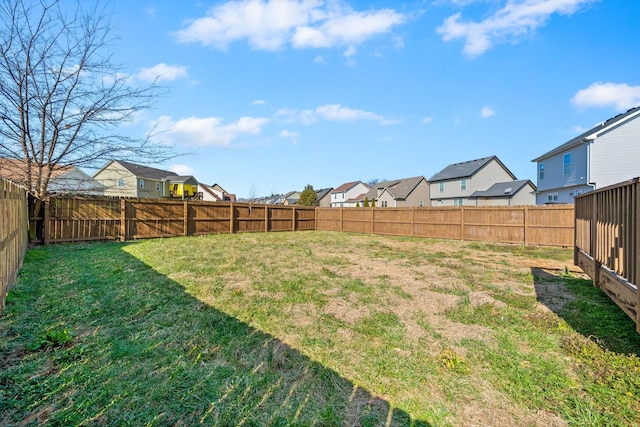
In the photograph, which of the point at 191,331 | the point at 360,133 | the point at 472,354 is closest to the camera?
the point at 472,354

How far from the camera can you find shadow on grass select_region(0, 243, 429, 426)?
6.22 ft

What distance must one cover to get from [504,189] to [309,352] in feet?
97.3

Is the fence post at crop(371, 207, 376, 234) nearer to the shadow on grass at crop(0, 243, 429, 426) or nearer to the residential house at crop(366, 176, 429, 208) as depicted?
the shadow on grass at crop(0, 243, 429, 426)

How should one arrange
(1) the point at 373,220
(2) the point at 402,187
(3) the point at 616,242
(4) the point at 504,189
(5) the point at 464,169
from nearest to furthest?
(3) the point at 616,242 < (1) the point at 373,220 < (4) the point at 504,189 < (5) the point at 464,169 < (2) the point at 402,187

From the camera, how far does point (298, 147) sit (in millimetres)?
22406

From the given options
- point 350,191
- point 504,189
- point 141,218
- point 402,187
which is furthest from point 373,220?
point 350,191

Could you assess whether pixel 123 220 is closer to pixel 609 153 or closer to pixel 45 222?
pixel 45 222

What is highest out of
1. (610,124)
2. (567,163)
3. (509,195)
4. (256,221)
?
(610,124)

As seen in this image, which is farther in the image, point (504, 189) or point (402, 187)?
point (402, 187)

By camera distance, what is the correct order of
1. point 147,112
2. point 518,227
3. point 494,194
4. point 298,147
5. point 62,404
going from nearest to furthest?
point 62,404 → point 147,112 → point 518,227 → point 298,147 → point 494,194

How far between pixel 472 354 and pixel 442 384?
67cm

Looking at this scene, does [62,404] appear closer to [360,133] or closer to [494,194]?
[360,133]

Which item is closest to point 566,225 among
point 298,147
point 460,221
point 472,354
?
point 460,221

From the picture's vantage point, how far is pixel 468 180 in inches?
1096
